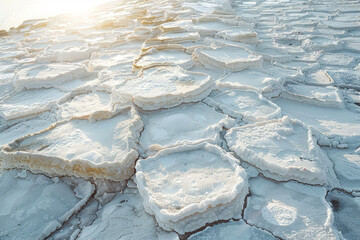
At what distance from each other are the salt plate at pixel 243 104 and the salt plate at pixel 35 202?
1.14m

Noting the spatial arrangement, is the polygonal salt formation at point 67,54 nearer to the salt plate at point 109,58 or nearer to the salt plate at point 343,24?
the salt plate at point 109,58

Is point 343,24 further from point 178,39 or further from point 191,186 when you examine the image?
point 191,186

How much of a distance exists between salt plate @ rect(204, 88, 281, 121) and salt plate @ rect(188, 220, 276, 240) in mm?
Result: 891

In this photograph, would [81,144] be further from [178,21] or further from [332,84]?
[178,21]

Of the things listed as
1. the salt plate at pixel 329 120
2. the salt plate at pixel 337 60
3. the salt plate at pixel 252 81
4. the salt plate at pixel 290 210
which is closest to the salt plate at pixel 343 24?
the salt plate at pixel 337 60

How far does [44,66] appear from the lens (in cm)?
314

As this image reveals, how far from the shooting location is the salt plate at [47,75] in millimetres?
2771

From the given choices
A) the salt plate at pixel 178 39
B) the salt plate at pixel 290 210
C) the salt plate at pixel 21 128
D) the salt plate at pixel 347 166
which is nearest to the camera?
the salt plate at pixel 290 210

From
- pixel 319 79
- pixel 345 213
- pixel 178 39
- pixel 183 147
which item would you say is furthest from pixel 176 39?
pixel 345 213

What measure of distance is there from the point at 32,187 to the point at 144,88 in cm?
110

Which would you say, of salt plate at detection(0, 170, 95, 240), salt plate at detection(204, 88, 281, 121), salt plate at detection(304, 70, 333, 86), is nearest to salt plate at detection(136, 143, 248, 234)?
salt plate at detection(0, 170, 95, 240)

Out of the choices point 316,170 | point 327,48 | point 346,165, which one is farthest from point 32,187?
point 327,48

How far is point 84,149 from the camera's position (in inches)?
66.1

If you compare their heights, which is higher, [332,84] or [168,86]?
[168,86]
